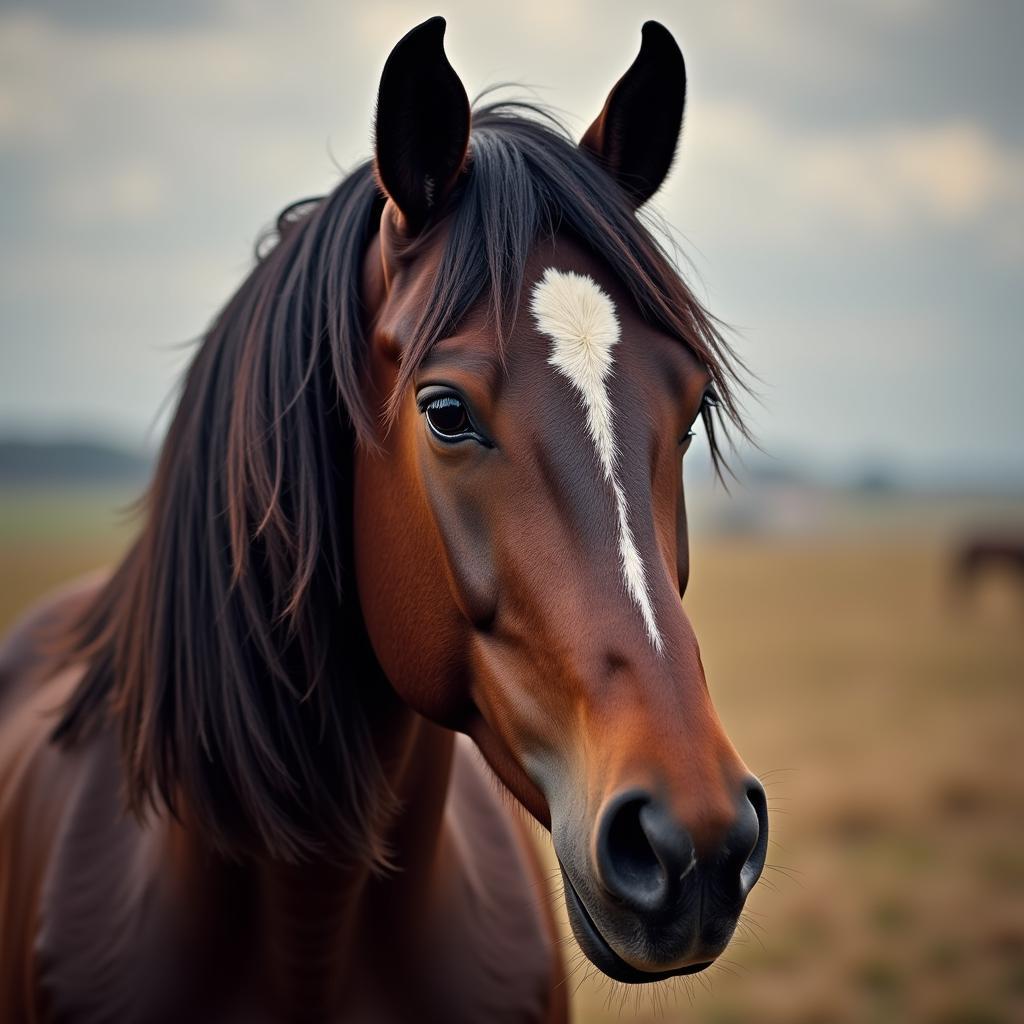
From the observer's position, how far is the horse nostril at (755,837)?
1.32 metres

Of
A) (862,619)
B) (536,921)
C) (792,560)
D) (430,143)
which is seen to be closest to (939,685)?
(862,619)

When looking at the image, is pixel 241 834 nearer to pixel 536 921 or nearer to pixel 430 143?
pixel 536 921

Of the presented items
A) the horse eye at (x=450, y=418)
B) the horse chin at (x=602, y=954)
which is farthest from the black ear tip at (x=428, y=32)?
the horse chin at (x=602, y=954)

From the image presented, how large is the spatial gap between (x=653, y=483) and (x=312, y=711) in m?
0.84

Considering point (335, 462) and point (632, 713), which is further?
point (335, 462)

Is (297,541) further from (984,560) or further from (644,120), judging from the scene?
(984,560)

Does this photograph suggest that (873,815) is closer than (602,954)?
No

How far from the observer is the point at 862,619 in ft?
78.9

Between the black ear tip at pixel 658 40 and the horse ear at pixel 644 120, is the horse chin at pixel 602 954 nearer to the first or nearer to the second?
the horse ear at pixel 644 120

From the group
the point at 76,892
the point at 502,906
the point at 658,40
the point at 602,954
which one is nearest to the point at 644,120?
the point at 658,40

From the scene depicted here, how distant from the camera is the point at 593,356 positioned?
1.61 metres

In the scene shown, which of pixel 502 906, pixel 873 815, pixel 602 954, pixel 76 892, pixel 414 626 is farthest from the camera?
pixel 873 815

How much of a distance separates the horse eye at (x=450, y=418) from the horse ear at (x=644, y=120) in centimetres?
74

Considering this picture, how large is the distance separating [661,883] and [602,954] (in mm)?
197
